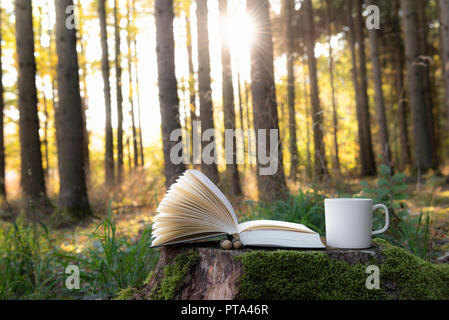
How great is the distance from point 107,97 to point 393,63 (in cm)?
1188

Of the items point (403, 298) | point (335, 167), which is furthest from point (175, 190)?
point (335, 167)

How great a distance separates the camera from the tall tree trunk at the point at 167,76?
516 centimetres

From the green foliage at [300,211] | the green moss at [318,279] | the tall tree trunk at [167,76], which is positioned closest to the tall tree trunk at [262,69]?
the tall tree trunk at [167,76]

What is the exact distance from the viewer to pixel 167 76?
5.23 m

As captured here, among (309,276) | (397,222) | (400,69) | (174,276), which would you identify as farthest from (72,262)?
(400,69)

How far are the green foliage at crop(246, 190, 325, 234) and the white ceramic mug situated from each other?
1.06 meters

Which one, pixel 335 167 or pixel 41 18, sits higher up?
pixel 41 18

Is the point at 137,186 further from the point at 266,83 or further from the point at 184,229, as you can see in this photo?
the point at 184,229

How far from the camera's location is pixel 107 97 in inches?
414

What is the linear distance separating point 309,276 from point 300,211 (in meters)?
1.39

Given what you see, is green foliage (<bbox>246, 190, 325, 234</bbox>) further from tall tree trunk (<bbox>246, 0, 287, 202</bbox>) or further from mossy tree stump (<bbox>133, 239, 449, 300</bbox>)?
tall tree trunk (<bbox>246, 0, 287, 202</bbox>)
